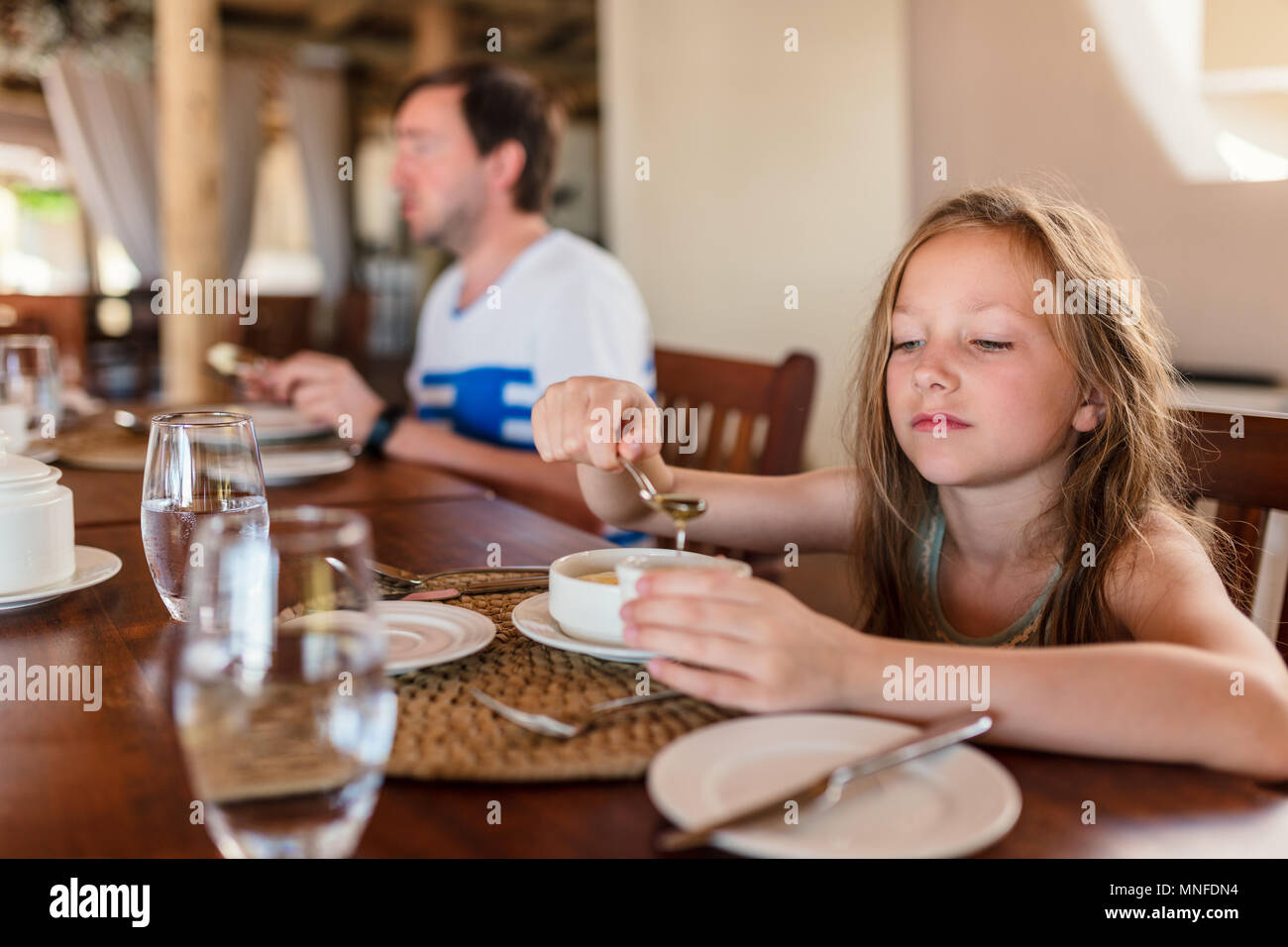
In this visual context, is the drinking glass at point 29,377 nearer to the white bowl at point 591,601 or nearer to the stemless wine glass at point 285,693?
the white bowl at point 591,601

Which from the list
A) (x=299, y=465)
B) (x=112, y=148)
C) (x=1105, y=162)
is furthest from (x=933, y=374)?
(x=112, y=148)

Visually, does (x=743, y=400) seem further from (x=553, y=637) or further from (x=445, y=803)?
(x=445, y=803)

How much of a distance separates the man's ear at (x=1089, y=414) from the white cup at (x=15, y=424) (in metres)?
1.35

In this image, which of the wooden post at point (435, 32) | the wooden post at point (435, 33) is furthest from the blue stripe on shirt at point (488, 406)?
the wooden post at point (435, 32)

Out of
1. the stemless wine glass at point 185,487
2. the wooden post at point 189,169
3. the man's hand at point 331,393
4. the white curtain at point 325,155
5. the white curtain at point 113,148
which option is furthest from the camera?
the white curtain at point 325,155

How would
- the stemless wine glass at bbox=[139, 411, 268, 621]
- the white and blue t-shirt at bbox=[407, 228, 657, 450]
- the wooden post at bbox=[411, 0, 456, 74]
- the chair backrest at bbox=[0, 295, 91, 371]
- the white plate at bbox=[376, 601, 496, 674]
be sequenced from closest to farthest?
the white plate at bbox=[376, 601, 496, 674] < the stemless wine glass at bbox=[139, 411, 268, 621] < the white and blue t-shirt at bbox=[407, 228, 657, 450] < the chair backrest at bbox=[0, 295, 91, 371] < the wooden post at bbox=[411, 0, 456, 74]

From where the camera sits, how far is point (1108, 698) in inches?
26.8

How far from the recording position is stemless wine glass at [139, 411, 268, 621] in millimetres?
878

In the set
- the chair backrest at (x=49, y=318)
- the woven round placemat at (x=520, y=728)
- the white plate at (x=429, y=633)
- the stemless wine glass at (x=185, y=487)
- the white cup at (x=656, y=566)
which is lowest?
the woven round placemat at (x=520, y=728)

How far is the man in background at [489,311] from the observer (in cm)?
195

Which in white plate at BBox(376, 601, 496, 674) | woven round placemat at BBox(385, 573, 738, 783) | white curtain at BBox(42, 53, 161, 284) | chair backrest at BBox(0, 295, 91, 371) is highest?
white curtain at BBox(42, 53, 161, 284)

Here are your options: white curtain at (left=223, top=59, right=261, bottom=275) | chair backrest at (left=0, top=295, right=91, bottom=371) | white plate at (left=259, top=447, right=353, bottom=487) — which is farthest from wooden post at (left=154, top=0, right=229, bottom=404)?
white curtain at (left=223, top=59, right=261, bottom=275)

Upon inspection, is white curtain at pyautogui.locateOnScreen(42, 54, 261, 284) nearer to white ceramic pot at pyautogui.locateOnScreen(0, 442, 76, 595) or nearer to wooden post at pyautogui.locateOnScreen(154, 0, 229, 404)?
wooden post at pyautogui.locateOnScreen(154, 0, 229, 404)
